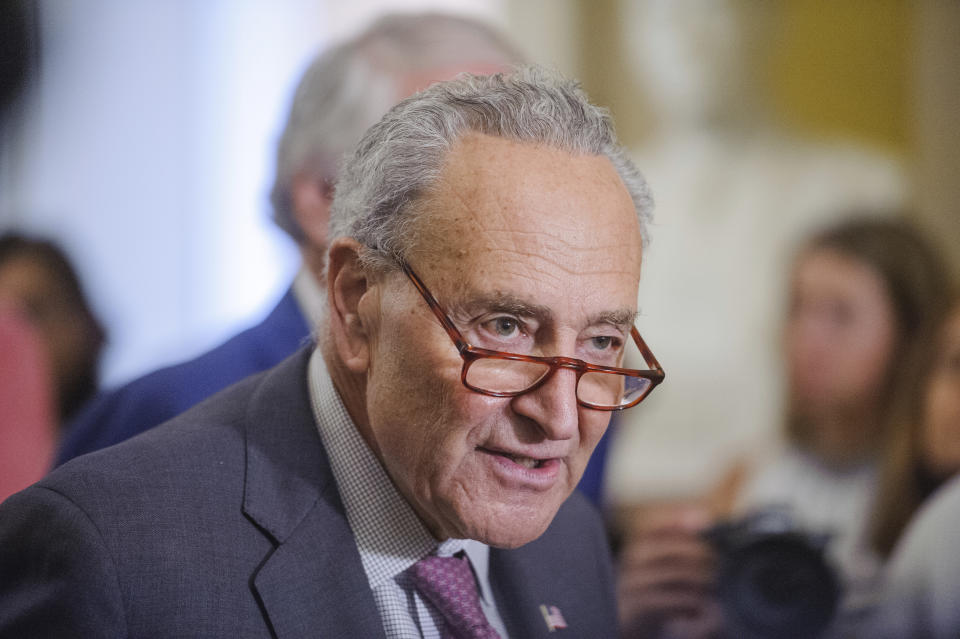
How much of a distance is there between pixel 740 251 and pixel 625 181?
1.86 metres

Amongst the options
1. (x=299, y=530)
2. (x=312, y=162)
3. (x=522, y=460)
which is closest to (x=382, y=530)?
(x=299, y=530)

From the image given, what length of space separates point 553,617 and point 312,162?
1.21m

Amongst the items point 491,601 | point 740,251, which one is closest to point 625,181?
point 491,601

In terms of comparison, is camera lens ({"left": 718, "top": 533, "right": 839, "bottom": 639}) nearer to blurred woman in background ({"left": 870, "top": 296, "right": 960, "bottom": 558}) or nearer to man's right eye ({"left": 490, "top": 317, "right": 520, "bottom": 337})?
blurred woman in background ({"left": 870, "top": 296, "right": 960, "bottom": 558})

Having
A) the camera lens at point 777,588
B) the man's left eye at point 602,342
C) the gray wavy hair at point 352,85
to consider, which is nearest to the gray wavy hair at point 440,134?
the man's left eye at point 602,342

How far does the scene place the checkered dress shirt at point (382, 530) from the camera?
1235mm

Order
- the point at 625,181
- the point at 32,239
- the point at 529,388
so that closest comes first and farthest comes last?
1. the point at 529,388
2. the point at 625,181
3. the point at 32,239

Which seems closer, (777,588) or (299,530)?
(299,530)

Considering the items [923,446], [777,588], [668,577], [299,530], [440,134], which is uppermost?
[440,134]

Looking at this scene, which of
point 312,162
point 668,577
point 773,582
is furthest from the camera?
point 668,577

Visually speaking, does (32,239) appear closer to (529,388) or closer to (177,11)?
(177,11)

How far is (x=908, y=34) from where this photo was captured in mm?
3047

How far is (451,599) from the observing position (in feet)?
4.11

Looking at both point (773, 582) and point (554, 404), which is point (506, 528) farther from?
point (773, 582)
